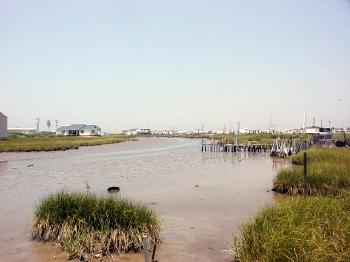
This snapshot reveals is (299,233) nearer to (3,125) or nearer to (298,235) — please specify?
(298,235)

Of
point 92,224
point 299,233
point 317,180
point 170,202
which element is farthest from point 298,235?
point 170,202

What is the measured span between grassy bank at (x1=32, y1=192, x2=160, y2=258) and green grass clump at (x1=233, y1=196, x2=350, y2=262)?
3.19m

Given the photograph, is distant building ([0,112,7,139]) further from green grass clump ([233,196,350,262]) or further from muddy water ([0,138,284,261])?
green grass clump ([233,196,350,262])

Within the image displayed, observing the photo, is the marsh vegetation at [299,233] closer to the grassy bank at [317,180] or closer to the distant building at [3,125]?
the grassy bank at [317,180]

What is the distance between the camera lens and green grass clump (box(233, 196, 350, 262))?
23.6 feet

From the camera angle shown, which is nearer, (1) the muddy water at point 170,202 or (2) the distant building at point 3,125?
(1) the muddy water at point 170,202

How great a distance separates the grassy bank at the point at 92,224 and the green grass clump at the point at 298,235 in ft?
10.5

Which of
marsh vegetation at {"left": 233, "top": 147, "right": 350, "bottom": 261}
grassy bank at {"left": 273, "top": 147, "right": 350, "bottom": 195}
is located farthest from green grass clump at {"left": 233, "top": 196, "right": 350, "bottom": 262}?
grassy bank at {"left": 273, "top": 147, "right": 350, "bottom": 195}

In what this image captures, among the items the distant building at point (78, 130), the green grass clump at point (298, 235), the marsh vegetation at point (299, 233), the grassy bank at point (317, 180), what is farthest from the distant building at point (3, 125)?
the green grass clump at point (298, 235)

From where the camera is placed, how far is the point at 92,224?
11047 mm

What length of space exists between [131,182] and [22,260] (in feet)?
54.5

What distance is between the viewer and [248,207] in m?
17.2

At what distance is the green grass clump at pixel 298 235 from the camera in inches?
283

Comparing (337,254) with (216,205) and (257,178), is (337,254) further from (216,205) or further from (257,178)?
(257,178)
